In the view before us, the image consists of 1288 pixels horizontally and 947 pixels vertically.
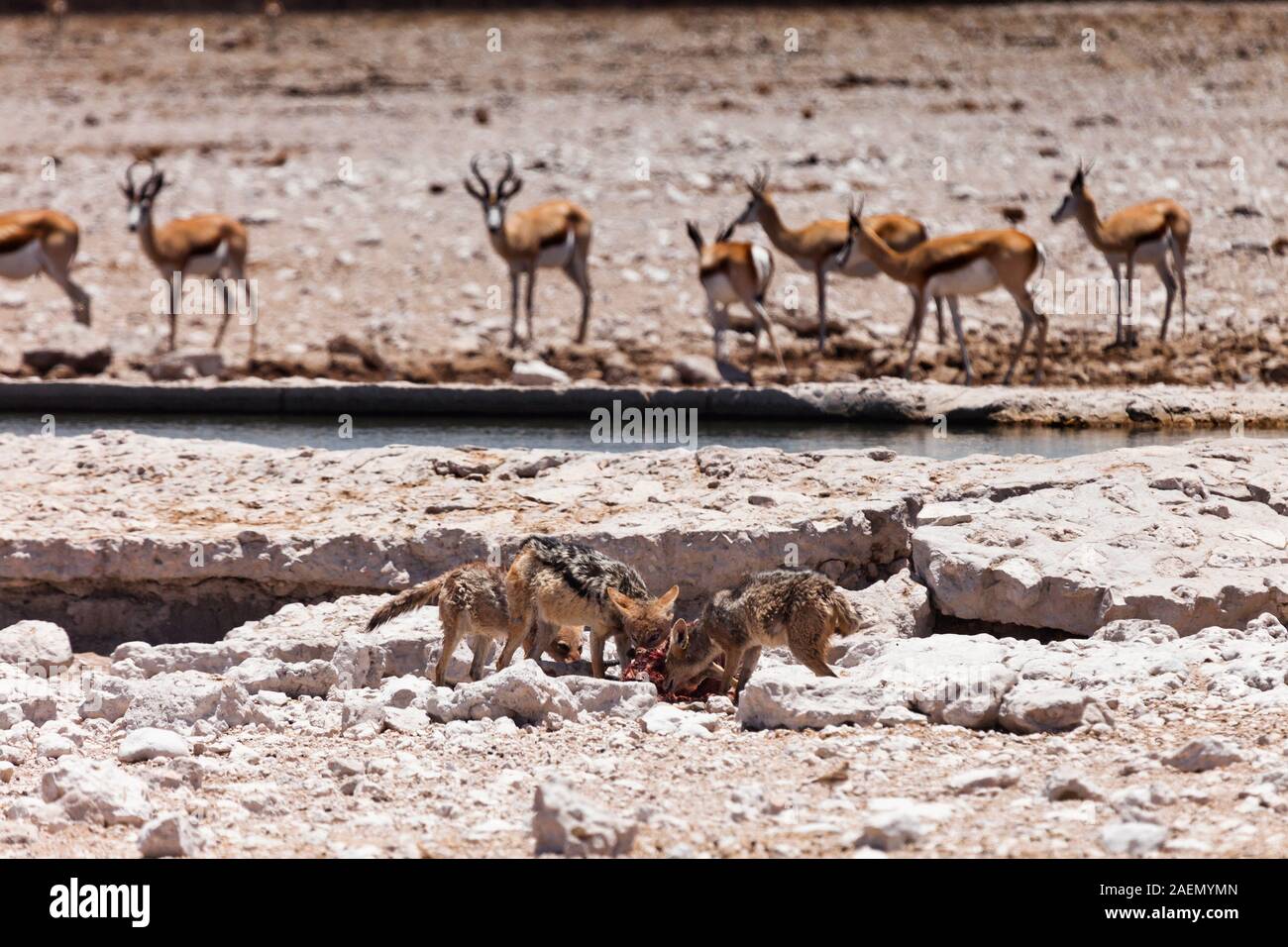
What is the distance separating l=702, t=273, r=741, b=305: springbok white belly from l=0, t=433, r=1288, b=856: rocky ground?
8.36 metres

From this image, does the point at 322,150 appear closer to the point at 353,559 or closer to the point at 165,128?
the point at 165,128

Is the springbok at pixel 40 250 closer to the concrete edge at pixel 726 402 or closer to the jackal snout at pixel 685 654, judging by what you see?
the concrete edge at pixel 726 402

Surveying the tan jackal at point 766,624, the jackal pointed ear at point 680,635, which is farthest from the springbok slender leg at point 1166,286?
the jackal pointed ear at point 680,635

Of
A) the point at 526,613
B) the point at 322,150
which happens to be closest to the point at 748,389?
the point at 526,613

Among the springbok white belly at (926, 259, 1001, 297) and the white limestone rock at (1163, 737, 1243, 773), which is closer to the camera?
the white limestone rock at (1163, 737, 1243, 773)

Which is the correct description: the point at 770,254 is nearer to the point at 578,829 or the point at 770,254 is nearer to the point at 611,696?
the point at 611,696

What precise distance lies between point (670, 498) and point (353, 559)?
1.53 metres

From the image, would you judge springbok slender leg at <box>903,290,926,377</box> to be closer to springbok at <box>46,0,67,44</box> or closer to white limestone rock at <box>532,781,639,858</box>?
white limestone rock at <box>532,781,639,858</box>

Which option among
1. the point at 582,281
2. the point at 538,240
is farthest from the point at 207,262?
the point at 582,281

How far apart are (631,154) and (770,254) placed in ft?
19.8

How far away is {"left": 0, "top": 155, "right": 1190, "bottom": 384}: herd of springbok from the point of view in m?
17.2

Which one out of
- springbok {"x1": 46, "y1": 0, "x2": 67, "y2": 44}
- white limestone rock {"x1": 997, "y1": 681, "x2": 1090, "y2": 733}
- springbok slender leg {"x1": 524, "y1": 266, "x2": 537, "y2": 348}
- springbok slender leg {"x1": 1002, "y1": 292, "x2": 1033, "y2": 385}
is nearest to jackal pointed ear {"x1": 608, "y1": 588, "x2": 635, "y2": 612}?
white limestone rock {"x1": 997, "y1": 681, "x2": 1090, "y2": 733}

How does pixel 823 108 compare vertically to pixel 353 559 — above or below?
above

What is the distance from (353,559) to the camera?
8.56 m
